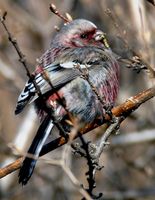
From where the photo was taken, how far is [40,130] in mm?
5074

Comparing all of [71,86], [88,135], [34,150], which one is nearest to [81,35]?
[71,86]

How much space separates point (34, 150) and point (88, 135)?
3856 mm

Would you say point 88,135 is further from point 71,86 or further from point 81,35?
point 71,86

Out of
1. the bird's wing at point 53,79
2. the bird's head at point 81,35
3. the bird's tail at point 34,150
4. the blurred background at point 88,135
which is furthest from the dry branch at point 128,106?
the blurred background at point 88,135

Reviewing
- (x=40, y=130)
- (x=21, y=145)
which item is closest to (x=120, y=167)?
(x=21, y=145)

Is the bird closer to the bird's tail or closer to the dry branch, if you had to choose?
the bird's tail

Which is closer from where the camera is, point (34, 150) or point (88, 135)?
point (34, 150)

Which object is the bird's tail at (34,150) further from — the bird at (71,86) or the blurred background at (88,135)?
the blurred background at (88,135)

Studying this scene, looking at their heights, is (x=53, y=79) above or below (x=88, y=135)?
above

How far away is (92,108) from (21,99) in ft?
2.17

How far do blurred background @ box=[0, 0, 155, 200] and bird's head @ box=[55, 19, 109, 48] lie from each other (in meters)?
0.98

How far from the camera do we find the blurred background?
7914 millimetres

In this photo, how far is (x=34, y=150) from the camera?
490cm

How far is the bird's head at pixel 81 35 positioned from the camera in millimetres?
6168
